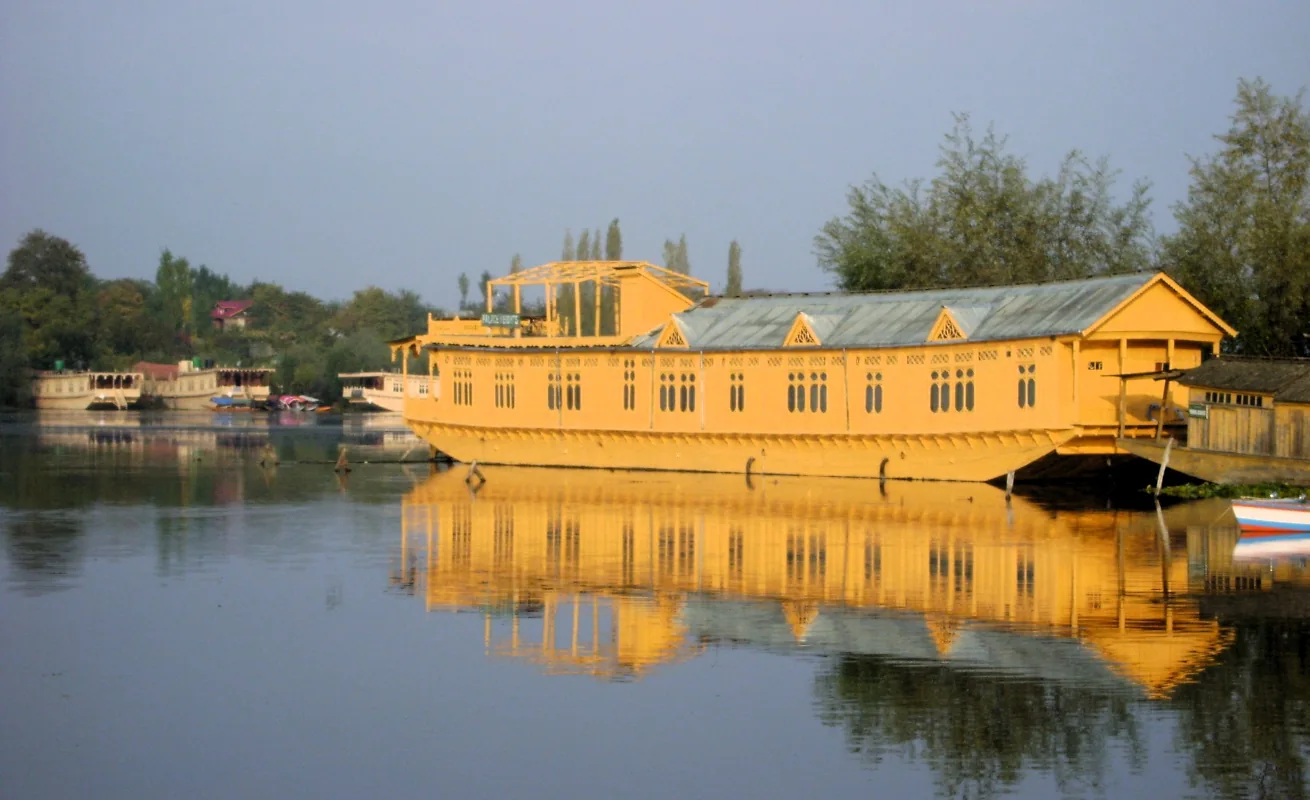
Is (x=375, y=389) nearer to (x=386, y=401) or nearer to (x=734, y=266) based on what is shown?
(x=386, y=401)

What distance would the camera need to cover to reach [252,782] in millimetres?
14086

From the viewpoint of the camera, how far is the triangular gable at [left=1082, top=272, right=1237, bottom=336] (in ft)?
121

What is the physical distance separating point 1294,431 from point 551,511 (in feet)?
49.3

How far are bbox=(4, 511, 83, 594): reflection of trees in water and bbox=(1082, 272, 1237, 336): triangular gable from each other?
70.2 feet

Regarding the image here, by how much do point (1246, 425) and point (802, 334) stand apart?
12298 millimetres

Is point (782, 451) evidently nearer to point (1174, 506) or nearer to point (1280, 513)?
point (1174, 506)

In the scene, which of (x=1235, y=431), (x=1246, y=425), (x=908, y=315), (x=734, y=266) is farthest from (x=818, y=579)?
(x=734, y=266)

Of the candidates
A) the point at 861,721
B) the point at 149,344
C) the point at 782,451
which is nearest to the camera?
the point at 861,721

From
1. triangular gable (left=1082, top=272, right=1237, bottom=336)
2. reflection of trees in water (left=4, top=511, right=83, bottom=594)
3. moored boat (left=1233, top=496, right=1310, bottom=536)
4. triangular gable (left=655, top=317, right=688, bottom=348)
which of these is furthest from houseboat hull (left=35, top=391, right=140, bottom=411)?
moored boat (left=1233, top=496, right=1310, bottom=536)

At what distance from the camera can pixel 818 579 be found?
2452 centimetres

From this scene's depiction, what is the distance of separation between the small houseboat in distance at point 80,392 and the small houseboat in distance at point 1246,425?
86.0 metres

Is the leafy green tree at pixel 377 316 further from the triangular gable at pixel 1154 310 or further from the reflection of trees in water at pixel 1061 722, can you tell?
the reflection of trees in water at pixel 1061 722

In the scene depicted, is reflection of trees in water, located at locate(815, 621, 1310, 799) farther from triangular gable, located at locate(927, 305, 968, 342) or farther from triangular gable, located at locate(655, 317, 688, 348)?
triangular gable, located at locate(655, 317, 688, 348)

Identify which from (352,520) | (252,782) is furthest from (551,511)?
(252,782)
